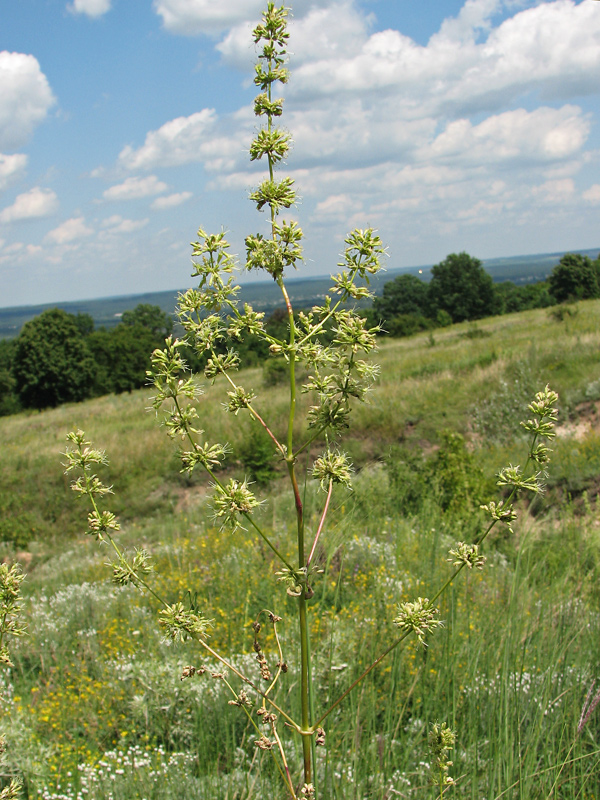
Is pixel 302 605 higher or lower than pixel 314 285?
lower

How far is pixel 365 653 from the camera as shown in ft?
11.7

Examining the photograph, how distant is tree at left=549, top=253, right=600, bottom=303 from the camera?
62250 millimetres

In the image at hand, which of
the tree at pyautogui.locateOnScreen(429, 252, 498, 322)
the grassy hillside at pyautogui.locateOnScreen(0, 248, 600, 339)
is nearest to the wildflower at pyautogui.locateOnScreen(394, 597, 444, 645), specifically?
the grassy hillside at pyautogui.locateOnScreen(0, 248, 600, 339)

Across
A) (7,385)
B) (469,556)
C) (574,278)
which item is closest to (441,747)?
(469,556)

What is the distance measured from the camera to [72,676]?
442cm

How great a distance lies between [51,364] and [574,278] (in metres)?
57.7

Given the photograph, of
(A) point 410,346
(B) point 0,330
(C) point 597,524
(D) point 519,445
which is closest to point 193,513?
(D) point 519,445

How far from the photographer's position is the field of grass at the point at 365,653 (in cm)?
245

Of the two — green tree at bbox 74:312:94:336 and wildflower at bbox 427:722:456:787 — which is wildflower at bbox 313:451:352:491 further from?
green tree at bbox 74:312:94:336

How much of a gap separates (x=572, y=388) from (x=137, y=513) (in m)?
10.6

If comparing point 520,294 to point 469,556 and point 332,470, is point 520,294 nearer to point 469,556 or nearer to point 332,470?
point 469,556

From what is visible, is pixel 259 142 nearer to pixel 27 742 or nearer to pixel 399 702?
pixel 399 702

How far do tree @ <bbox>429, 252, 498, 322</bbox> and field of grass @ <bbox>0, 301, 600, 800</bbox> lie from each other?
162 ft

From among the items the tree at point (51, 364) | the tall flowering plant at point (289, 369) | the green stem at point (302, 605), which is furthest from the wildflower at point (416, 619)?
the tree at point (51, 364)
